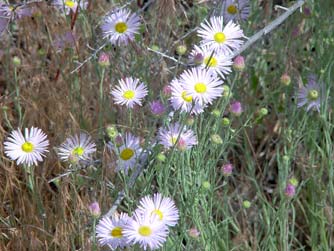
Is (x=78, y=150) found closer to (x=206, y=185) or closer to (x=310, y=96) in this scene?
(x=206, y=185)

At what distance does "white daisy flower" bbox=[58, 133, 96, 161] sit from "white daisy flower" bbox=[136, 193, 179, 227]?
12.6 inches

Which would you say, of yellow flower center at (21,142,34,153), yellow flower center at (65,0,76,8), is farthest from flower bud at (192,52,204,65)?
yellow flower center at (65,0,76,8)

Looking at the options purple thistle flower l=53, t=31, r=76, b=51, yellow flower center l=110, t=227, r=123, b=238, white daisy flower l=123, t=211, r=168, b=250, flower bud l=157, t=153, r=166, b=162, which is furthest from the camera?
purple thistle flower l=53, t=31, r=76, b=51

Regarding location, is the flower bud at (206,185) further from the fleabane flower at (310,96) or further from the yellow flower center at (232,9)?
the yellow flower center at (232,9)

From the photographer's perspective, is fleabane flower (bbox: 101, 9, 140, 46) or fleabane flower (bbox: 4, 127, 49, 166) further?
fleabane flower (bbox: 101, 9, 140, 46)

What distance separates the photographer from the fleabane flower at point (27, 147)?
1784 millimetres

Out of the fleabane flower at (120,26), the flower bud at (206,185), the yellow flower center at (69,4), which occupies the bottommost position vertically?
the flower bud at (206,185)

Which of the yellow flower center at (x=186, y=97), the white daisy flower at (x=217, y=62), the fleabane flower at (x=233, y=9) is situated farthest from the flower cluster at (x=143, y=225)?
the fleabane flower at (x=233, y=9)

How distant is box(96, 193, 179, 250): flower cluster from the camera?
1413 mm

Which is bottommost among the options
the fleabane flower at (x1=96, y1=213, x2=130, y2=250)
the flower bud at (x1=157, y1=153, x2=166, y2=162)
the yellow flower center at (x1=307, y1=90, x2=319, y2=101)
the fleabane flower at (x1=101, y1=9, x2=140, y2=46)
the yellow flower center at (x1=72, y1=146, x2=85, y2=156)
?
the fleabane flower at (x1=96, y1=213, x2=130, y2=250)

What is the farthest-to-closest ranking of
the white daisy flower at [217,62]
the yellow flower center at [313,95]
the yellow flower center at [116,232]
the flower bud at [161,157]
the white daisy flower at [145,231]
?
the yellow flower center at [313,95]
the white daisy flower at [217,62]
the flower bud at [161,157]
the yellow flower center at [116,232]
the white daisy flower at [145,231]

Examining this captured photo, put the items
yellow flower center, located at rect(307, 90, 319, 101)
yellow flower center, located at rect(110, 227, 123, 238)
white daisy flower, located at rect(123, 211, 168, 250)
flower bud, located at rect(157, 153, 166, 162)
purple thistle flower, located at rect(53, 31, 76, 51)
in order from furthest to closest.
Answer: purple thistle flower, located at rect(53, 31, 76, 51) < yellow flower center, located at rect(307, 90, 319, 101) < flower bud, located at rect(157, 153, 166, 162) < yellow flower center, located at rect(110, 227, 123, 238) < white daisy flower, located at rect(123, 211, 168, 250)

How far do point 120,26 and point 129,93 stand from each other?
0.32m

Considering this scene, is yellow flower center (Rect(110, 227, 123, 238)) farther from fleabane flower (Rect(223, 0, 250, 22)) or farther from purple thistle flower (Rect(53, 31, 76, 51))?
fleabane flower (Rect(223, 0, 250, 22))
